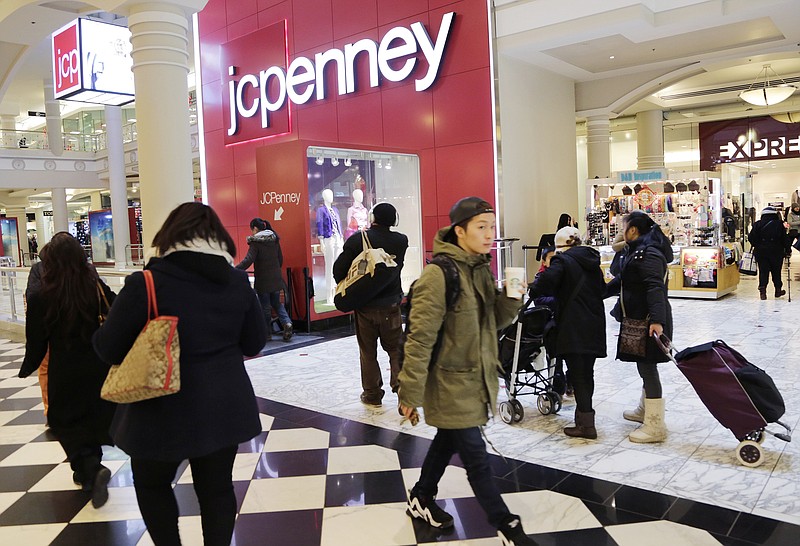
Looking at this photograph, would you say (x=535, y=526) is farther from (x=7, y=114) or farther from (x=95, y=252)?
(x=7, y=114)

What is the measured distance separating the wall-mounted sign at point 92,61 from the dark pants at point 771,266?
344 inches

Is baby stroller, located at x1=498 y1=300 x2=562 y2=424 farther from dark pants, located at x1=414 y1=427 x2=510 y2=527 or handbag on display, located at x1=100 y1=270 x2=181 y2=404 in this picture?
handbag on display, located at x1=100 y1=270 x2=181 y2=404

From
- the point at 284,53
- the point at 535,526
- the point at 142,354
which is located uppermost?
the point at 284,53

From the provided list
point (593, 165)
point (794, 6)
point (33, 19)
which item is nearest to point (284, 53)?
point (33, 19)

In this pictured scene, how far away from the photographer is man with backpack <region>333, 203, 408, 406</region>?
4.34m

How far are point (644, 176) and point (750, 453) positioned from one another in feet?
25.6

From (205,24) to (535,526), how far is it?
1333cm

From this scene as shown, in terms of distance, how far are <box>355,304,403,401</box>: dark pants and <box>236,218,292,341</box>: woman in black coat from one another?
9.06 ft

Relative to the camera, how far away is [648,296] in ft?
11.4

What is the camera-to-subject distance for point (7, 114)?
2406 centimetres

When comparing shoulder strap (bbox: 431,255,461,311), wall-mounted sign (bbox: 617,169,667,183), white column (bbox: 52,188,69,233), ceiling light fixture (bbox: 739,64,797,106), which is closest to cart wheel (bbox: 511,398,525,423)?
shoulder strap (bbox: 431,255,461,311)

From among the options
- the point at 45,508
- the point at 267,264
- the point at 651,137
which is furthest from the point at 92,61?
the point at 651,137

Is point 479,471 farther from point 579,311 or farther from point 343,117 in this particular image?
point 343,117

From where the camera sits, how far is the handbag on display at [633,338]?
3.53 meters
